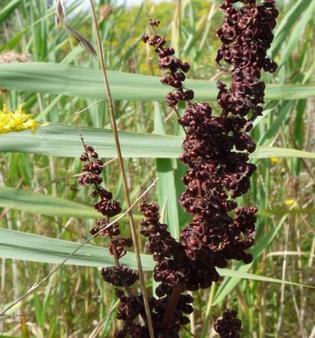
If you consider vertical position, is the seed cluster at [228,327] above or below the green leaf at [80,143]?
below

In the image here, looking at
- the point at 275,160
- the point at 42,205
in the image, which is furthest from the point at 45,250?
the point at 275,160

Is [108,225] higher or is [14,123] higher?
[14,123]

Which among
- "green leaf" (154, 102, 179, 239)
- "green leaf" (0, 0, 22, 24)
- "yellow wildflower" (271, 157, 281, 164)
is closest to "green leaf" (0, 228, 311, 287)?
"green leaf" (154, 102, 179, 239)

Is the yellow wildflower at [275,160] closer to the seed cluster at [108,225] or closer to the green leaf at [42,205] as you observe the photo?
the green leaf at [42,205]

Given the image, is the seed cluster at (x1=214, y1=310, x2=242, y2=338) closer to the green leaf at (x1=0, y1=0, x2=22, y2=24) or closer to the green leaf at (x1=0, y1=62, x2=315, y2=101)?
the green leaf at (x1=0, y1=62, x2=315, y2=101)

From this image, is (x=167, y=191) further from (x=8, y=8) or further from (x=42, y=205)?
(x=8, y=8)

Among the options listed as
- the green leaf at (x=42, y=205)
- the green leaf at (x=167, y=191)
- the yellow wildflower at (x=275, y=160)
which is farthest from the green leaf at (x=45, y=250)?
the yellow wildflower at (x=275, y=160)
